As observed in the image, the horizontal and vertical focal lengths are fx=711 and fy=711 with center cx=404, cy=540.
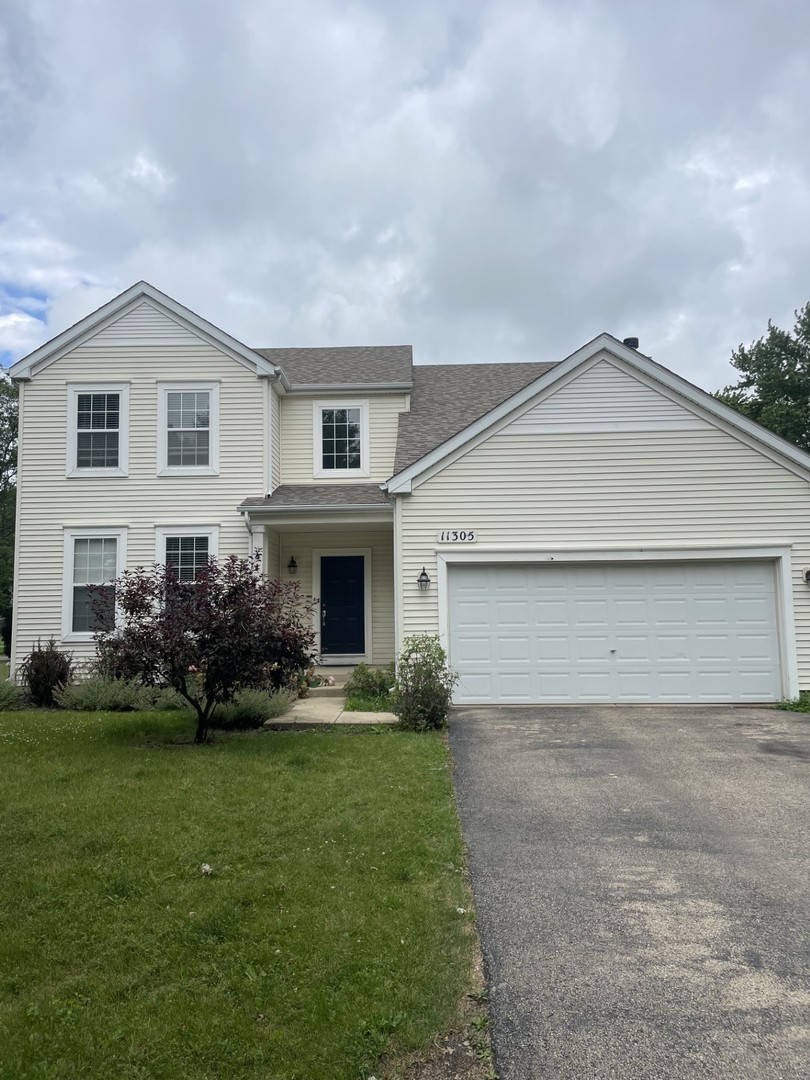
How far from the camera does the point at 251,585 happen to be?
8.92 m

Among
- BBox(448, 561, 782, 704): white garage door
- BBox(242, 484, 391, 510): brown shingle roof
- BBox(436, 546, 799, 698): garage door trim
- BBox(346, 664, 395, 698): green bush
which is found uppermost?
BBox(242, 484, 391, 510): brown shingle roof

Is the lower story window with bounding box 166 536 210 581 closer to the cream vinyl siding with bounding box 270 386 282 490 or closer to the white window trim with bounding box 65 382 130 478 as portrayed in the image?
the white window trim with bounding box 65 382 130 478

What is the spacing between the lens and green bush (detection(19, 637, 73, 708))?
12.6 meters

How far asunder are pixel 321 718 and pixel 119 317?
946cm

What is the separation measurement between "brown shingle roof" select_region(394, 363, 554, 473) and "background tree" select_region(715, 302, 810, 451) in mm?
22316

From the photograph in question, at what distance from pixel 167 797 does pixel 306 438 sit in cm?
1024

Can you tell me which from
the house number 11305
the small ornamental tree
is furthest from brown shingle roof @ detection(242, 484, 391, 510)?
the small ornamental tree

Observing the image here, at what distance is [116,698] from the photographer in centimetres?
1186

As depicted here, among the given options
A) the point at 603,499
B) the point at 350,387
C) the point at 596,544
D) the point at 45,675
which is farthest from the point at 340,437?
the point at 45,675

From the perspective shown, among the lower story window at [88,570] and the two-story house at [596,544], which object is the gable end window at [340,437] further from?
the lower story window at [88,570]

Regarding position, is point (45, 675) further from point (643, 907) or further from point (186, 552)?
point (643, 907)

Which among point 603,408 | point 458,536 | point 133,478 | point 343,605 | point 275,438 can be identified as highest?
point 275,438

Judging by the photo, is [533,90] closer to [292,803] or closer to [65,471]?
[65,471]

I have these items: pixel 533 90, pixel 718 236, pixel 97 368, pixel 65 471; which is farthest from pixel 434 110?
pixel 718 236
